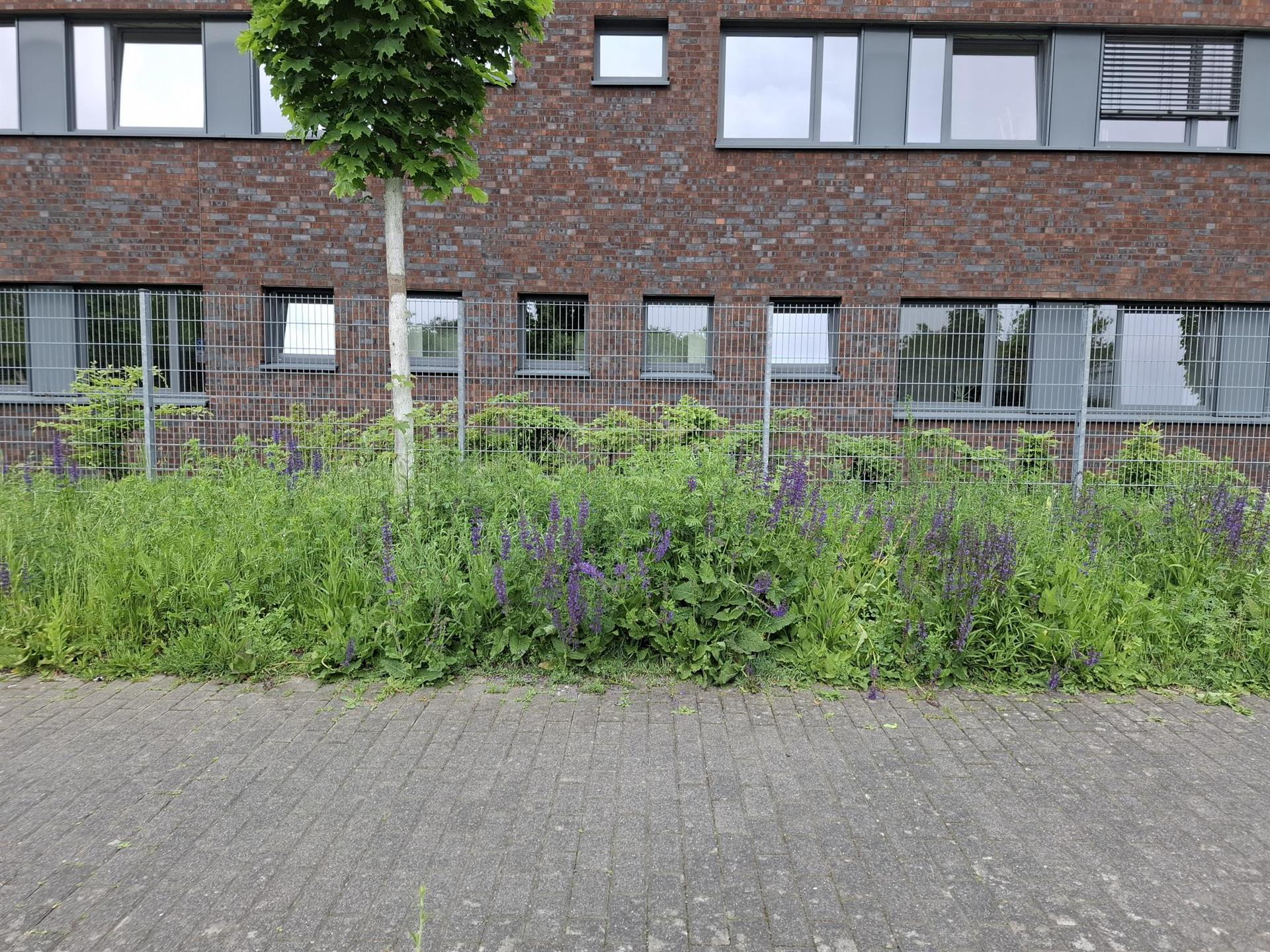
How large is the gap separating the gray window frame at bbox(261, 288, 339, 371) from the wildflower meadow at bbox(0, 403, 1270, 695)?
4.13 m

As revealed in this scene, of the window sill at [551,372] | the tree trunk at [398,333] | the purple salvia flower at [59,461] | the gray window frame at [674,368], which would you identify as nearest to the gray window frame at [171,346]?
the purple salvia flower at [59,461]

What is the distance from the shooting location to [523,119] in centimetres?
1155

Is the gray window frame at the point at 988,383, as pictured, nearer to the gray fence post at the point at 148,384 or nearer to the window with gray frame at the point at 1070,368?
the window with gray frame at the point at 1070,368

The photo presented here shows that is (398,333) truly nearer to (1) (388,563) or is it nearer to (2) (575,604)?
(1) (388,563)

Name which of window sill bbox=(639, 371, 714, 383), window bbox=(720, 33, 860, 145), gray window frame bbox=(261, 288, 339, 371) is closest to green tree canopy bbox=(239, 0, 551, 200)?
gray window frame bbox=(261, 288, 339, 371)

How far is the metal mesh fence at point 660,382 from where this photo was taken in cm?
768

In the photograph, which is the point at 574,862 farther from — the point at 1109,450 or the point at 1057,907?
the point at 1109,450

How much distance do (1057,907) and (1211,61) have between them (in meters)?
13.8

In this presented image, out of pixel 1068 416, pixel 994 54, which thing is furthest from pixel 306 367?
pixel 994 54

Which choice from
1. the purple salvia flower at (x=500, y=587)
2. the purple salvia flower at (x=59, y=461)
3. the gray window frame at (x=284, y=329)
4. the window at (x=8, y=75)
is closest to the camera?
the purple salvia flower at (x=500, y=587)

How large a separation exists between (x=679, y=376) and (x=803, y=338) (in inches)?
75.3

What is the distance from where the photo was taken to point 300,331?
10391 mm

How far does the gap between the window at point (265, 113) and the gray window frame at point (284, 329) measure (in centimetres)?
230

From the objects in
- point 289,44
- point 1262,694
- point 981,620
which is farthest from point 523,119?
point 1262,694
